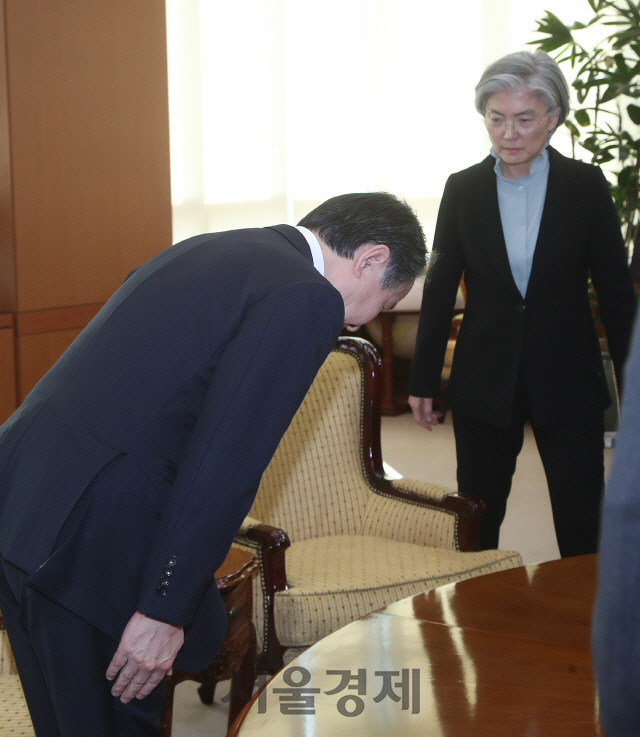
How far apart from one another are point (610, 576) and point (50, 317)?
3725 mm

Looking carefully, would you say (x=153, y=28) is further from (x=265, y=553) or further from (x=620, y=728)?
(x=620, y=728)

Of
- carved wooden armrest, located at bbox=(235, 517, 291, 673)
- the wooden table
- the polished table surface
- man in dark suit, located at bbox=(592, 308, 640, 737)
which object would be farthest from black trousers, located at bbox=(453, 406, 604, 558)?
man in dark suit, located at bbox=(592, 308, 640, 737)

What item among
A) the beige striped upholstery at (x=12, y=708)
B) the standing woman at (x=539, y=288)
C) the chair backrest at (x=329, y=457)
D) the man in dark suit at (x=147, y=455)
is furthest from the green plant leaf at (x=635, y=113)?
the beige striped upholstery at (x=12, y=708)

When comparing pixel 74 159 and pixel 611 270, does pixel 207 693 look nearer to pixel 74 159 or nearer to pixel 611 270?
pixel 611 270

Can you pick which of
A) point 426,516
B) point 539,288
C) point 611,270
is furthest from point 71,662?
point 611,270

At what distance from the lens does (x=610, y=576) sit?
20.8 inches

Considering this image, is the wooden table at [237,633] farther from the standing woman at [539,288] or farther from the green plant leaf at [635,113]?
the green plant leaf at [635,113]

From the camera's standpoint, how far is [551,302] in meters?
2.55

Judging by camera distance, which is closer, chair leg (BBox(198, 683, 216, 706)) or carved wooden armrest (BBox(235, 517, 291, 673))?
carved wooden armrest (BBox(235, 517, 291, 673))

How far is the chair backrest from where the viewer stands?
9.62ft

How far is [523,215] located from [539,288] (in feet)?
0.71

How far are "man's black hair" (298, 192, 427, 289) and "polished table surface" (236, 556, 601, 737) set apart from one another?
59cm

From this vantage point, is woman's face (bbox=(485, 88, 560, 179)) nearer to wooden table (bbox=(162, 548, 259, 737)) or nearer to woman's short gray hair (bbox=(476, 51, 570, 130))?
woman's short gray hair (bbox=(476, 51, 570, 130))

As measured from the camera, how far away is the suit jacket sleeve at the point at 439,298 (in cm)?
269
